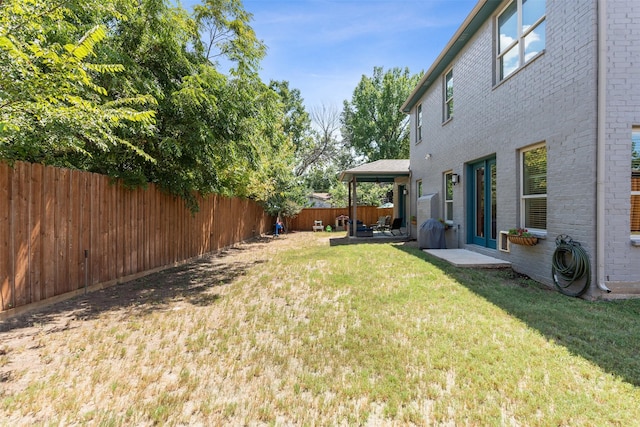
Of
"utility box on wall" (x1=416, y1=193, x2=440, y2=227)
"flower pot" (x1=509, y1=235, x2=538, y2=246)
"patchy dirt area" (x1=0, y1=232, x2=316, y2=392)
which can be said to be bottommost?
"patchy dirt area" (x1=0, y1=232, x2=316, y2=392)

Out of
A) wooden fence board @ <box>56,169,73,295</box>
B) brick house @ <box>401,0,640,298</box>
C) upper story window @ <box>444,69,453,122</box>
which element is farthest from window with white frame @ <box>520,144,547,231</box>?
wooden fence board @ <box>56,169,73,295</box>

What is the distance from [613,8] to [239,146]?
6.79m

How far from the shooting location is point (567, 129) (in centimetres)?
511

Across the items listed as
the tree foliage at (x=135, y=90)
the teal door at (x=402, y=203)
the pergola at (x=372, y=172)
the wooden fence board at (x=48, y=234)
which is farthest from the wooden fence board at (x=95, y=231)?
the teal door at (x=402, y=203)

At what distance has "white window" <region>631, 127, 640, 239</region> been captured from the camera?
4648mm

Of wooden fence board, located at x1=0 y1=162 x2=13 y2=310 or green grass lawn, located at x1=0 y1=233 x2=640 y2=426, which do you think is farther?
wooden fence board, located at x1=0 y1=162 x2=13 y2=310

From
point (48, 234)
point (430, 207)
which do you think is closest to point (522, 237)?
point (430, 207)

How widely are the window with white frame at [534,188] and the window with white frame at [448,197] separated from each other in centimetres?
374

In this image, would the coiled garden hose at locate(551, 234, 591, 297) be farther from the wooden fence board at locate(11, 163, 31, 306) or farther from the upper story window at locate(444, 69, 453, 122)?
the wooden fence board at locate(11, 163, 31, 306)

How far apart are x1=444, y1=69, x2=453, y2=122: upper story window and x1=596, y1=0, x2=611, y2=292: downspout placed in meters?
5.42

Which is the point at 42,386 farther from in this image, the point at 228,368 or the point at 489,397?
the point at 489,397

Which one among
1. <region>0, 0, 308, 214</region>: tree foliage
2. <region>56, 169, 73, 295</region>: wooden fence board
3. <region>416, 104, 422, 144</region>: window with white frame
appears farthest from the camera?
<region>416, 104, 422, 144</region>: window with white frame

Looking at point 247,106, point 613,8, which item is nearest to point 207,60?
point 247,106

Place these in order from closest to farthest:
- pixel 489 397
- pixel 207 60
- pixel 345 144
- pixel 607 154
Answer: pixel 489 397 → pixel 607 154 → pixel 207 60 → pixel 345 144
